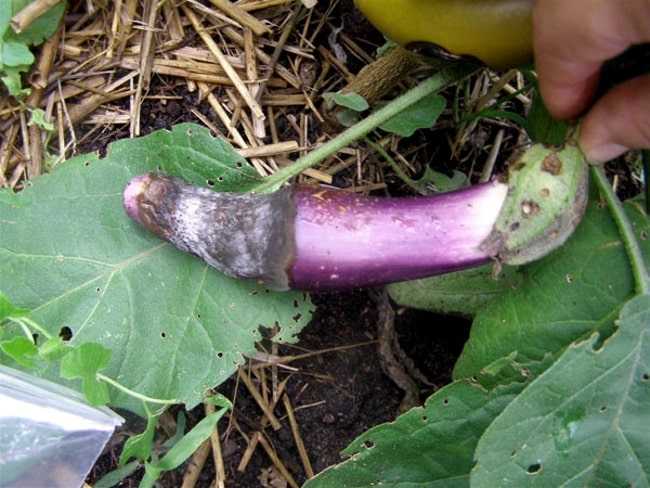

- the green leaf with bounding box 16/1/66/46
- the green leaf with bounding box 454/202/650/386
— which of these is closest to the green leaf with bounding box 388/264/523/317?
the green leaf with bounding box 454/202/650/386

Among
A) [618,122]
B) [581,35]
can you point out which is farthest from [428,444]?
[581,35]

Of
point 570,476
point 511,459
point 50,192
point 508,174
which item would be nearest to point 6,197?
point 50,192

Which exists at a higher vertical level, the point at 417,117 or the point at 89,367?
the point at 417,117

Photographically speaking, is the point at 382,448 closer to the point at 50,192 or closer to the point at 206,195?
the point at 206,195

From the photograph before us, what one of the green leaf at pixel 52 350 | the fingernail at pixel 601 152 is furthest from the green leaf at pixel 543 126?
the green leaf at pixel 52 350

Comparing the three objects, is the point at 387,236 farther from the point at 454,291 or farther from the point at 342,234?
the point at 454,291

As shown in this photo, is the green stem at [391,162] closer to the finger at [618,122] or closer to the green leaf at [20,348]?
the finger at [618,122]

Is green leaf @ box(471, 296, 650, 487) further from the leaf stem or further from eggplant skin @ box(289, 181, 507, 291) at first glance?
the leaf stem
